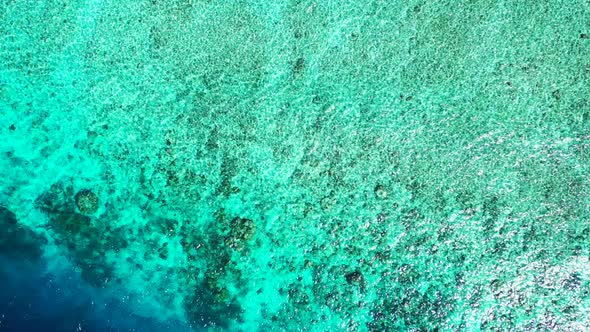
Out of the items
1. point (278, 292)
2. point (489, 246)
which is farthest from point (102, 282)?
point (489, 246)

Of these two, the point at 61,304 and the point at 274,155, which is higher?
the point at 274,155

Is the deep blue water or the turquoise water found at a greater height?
the turquoise water

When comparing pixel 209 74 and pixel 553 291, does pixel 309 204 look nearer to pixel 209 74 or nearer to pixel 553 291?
pixel 209 74

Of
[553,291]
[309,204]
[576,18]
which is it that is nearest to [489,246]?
[553,291]

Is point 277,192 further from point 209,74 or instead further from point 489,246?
point 489,246

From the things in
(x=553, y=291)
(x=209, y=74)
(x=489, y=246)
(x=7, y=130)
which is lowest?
(x=553, y=291)

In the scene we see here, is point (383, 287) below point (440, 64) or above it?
below
